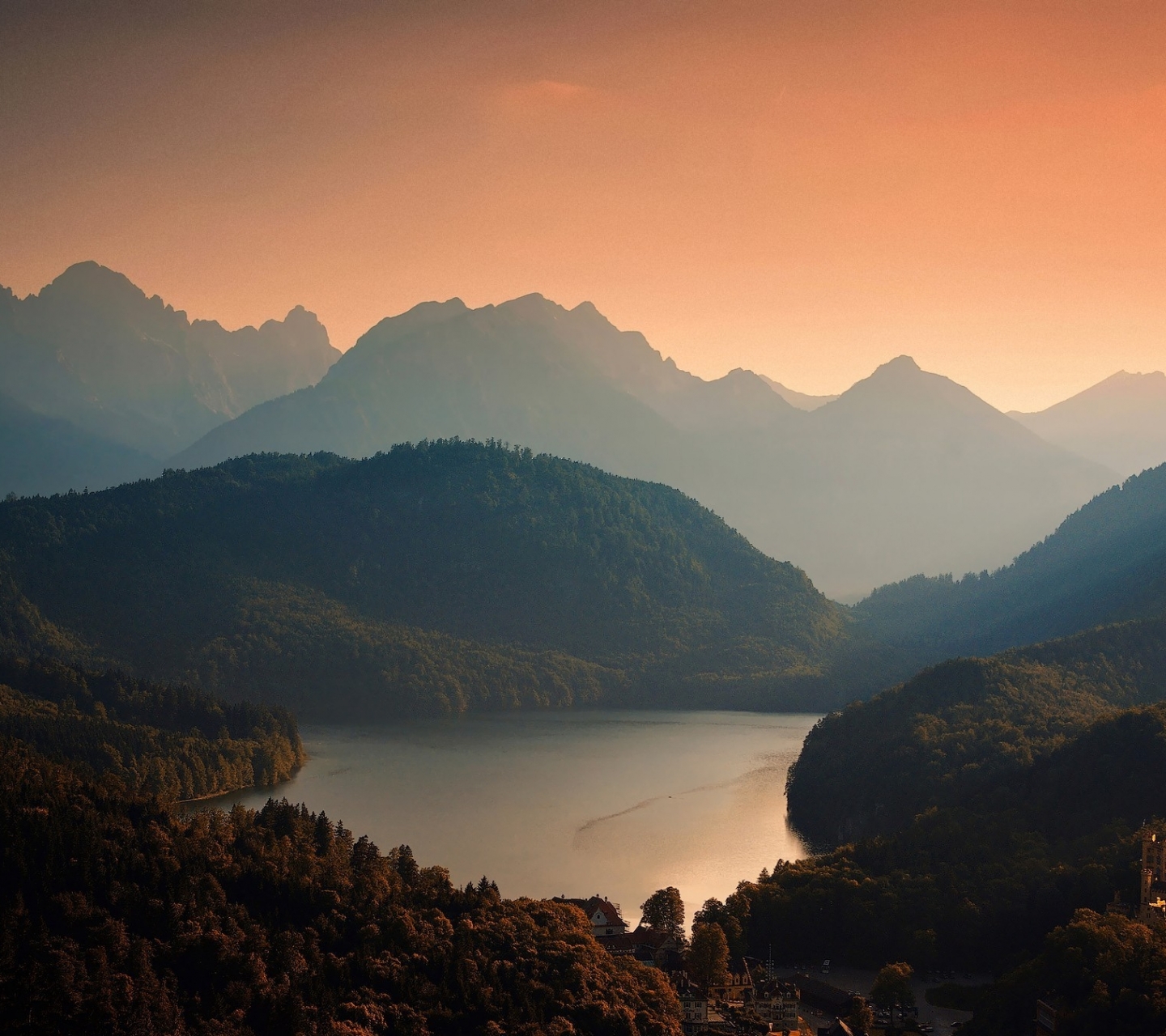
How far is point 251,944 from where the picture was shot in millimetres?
42906

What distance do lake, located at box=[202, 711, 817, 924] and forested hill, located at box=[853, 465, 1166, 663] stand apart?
82.6 ft

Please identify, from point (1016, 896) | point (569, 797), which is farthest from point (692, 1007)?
point (569, 797)

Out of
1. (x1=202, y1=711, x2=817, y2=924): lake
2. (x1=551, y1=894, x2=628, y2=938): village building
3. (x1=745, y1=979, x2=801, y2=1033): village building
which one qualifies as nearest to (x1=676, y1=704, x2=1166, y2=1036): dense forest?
(x1=551, y1=894, x2=628, y2=938): village building

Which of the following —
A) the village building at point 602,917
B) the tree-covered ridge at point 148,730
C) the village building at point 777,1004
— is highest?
the tree-covered ridge at point 148,730

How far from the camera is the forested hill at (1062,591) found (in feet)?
420

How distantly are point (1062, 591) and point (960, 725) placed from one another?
69385 millimetres

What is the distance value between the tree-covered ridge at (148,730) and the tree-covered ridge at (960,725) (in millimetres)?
33301

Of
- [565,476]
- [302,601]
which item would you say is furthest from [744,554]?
[302,601]

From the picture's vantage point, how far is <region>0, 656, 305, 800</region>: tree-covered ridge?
84438 mm

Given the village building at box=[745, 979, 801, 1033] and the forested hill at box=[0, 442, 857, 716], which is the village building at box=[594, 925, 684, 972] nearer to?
the village building at box=[745, 979, 801, 1033]

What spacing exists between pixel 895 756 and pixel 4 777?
4817 cm

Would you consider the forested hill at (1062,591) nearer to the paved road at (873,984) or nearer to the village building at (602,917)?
the paved road at (873,984)

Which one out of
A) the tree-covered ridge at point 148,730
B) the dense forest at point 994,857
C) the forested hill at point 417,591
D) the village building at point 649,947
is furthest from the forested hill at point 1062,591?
the village building at point 649,947

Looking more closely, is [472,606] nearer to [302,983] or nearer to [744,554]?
[744,554]
